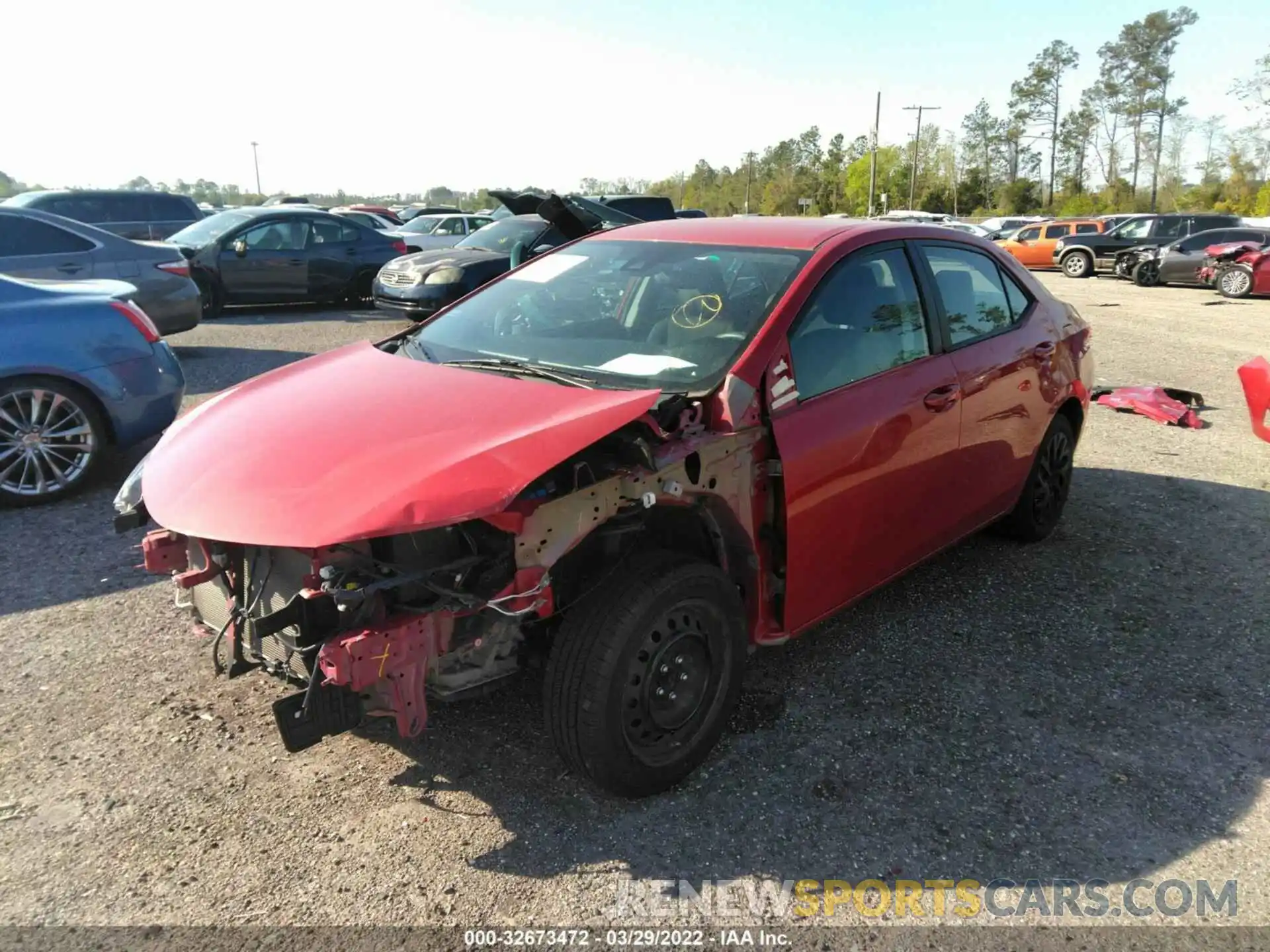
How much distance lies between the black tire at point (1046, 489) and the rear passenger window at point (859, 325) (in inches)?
54.7

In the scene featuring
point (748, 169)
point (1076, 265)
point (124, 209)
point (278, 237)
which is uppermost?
point (748, 169)

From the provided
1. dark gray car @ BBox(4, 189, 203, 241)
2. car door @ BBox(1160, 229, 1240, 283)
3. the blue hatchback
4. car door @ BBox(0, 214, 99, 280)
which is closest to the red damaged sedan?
the blue hatchback

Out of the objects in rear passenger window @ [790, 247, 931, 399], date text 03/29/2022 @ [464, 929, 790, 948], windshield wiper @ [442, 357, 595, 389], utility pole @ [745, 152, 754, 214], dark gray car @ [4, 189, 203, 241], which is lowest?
date text 03/29/2022 @ [464, 929, 790, 948]

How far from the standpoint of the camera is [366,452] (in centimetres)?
256

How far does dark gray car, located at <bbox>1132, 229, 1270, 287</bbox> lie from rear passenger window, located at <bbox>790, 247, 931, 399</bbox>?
66.7 ft

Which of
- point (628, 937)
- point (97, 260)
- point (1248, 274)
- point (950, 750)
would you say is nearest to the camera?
point (628, 937)

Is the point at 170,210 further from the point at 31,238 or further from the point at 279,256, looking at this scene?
the point at 31,238

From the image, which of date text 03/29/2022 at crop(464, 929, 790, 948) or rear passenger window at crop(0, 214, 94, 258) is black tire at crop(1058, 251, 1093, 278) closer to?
rear passenger window at crop(0, 214, 94, 258)

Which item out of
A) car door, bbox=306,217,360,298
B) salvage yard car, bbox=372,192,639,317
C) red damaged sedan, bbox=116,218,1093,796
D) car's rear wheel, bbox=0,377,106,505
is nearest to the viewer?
red damaged sedan, bbox=116,218,1093,796

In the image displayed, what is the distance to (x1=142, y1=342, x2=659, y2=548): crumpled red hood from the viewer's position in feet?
A: 7.52

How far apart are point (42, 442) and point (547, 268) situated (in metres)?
3.46

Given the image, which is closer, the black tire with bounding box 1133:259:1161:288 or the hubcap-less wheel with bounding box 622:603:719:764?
the hubcap-less wheel with bounding box 622:603:719:764

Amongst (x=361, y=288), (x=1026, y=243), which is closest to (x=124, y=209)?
(x=361, y=288)

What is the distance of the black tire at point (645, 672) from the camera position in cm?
257
